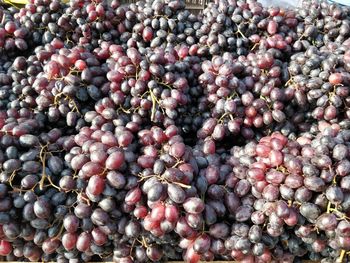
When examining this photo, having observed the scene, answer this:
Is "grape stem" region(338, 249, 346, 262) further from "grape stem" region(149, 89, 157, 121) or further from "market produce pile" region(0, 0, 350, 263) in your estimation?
"grape stem" region(149, 89, 157, 121)

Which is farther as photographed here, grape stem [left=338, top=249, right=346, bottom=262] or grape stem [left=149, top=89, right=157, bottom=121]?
grape stem [left=149, top=89, right=157, bottom=121]

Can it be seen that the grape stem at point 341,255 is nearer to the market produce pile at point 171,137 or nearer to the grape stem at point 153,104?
the market produce pile at point 171,137

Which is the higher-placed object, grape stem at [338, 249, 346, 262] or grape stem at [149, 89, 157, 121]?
grape stem at [149, 89, 157, 121]

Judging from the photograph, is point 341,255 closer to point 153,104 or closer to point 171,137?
point 171,137

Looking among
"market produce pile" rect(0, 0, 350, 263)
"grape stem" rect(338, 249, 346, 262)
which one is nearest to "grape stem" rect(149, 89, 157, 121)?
"market produce pile" rect(0, 0, 350, 263)

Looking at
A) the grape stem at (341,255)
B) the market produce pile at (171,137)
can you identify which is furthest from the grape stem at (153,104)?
the grape stem at (341,255)

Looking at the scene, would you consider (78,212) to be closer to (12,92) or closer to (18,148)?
(18,148)

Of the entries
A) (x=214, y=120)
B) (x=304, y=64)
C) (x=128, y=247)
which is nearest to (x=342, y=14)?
(x=304, y=64)

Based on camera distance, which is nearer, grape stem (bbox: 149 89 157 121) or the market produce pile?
the market produce pile
